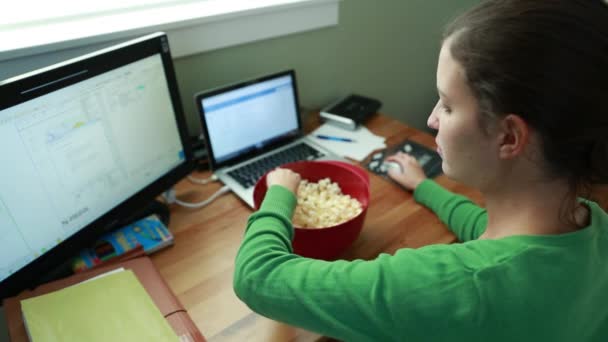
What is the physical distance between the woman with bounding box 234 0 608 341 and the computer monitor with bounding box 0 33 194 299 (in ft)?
1.23

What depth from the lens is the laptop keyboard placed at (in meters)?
1.08

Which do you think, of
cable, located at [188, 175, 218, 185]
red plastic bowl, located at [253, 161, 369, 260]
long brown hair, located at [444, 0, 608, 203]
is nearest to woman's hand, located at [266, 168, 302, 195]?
red plastic bowl, located at [253, 161, 369, 260]

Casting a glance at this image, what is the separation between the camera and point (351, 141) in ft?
4.14

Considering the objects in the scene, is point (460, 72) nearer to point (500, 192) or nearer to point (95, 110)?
point (500, 192)

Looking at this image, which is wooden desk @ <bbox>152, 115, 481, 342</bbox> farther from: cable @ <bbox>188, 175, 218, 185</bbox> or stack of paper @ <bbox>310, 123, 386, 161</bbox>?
stack of paper @ <bbox>310, 123, 386, 161</bbox>

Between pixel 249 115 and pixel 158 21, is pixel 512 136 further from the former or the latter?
pixel 158 21

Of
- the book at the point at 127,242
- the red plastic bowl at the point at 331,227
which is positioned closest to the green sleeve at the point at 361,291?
the red plastic bowl at the point at 331,227

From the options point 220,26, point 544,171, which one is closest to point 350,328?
point 544,171

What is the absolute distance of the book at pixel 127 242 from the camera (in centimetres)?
83

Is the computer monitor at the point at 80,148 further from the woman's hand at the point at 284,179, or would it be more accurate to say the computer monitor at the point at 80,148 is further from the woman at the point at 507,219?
the woman at the point at 507,219

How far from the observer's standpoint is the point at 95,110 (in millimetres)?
786

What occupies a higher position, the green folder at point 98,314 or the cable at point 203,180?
the green folder at point 98,314

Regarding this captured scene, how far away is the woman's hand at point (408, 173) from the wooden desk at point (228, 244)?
23mm

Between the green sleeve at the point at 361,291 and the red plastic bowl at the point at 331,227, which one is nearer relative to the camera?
the green sleeve at the point at 361,291
